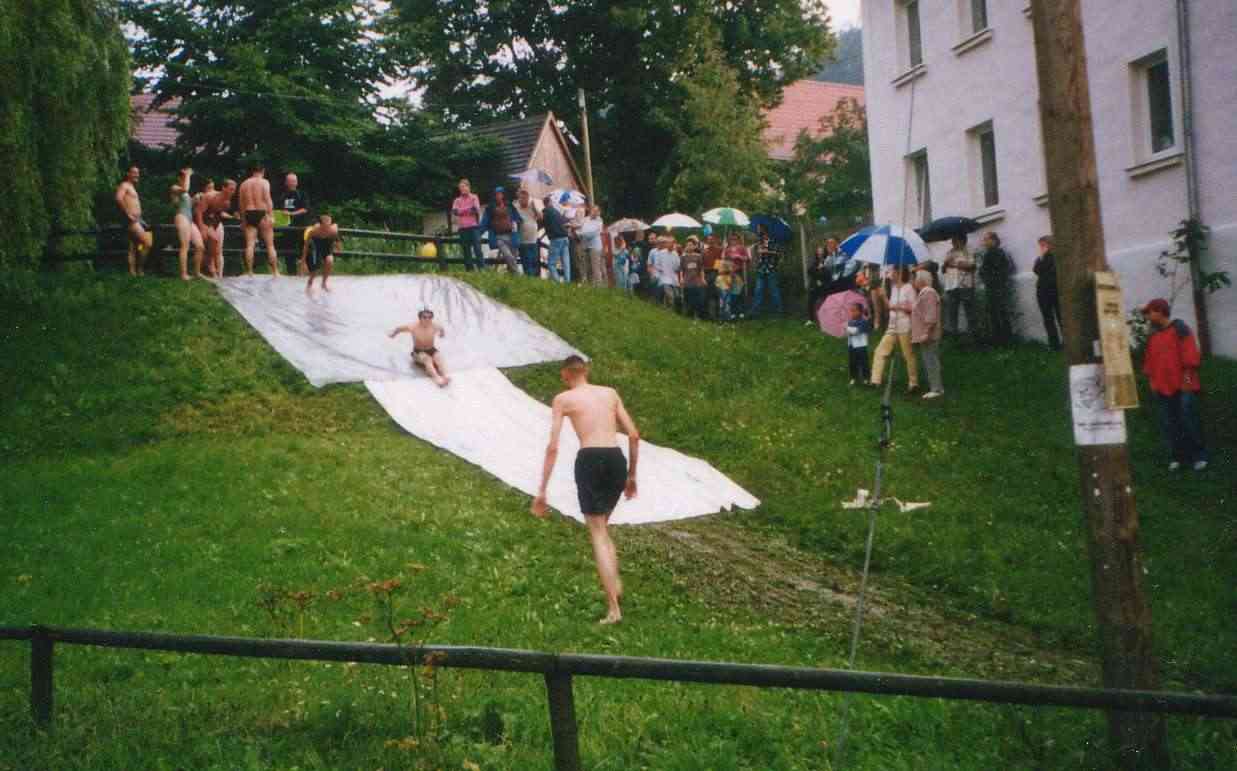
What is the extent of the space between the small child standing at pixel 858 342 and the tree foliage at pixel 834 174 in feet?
73.5

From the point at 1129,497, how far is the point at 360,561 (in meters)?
6.86

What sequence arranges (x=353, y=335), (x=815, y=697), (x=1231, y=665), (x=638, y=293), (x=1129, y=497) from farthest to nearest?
1. (x=638, y=293)
2. (x=353, y=335)
3. (x=1231, y=665)
4. (x=815, y=697)
5. (x=1129, y=497)

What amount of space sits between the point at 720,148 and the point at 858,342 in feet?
63.3

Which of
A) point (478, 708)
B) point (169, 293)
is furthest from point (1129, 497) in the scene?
point (169, 293)

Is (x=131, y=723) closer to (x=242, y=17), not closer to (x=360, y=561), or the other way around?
(x=360, y=561)

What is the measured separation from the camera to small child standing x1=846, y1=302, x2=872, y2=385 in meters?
20.9

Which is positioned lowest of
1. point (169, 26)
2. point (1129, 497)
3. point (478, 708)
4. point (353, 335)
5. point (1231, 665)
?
point (1231, 665)

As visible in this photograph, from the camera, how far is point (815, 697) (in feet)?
25.2

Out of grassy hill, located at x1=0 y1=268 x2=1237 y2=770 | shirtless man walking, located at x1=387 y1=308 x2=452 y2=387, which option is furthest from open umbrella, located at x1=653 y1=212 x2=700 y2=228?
shirtless man walking, located at x1=387 y1=308 x2=452 y2=387

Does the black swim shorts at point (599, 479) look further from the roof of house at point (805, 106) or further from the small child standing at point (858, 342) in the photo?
the roof of house at point (805, 106)

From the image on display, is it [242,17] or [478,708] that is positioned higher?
[242,17]

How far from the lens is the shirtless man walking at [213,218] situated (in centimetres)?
2255

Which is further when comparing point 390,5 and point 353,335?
point 390,5

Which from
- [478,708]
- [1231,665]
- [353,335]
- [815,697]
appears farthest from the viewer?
[353,335]
